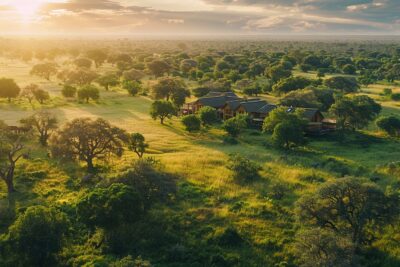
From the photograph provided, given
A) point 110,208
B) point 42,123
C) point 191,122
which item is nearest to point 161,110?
point 191,122

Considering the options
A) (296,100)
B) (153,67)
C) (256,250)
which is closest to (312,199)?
(256,250)

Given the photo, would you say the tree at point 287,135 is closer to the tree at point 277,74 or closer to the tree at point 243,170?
the tree at point 243,170

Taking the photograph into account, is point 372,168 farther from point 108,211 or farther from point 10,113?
point 10,113

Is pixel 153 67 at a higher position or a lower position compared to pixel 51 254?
higher

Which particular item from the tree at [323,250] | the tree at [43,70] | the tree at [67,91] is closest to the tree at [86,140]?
the tree at [323,250]

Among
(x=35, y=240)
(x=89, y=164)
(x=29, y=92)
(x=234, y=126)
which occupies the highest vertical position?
(x=29, y=92)

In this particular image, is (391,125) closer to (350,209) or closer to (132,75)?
(350,209)
